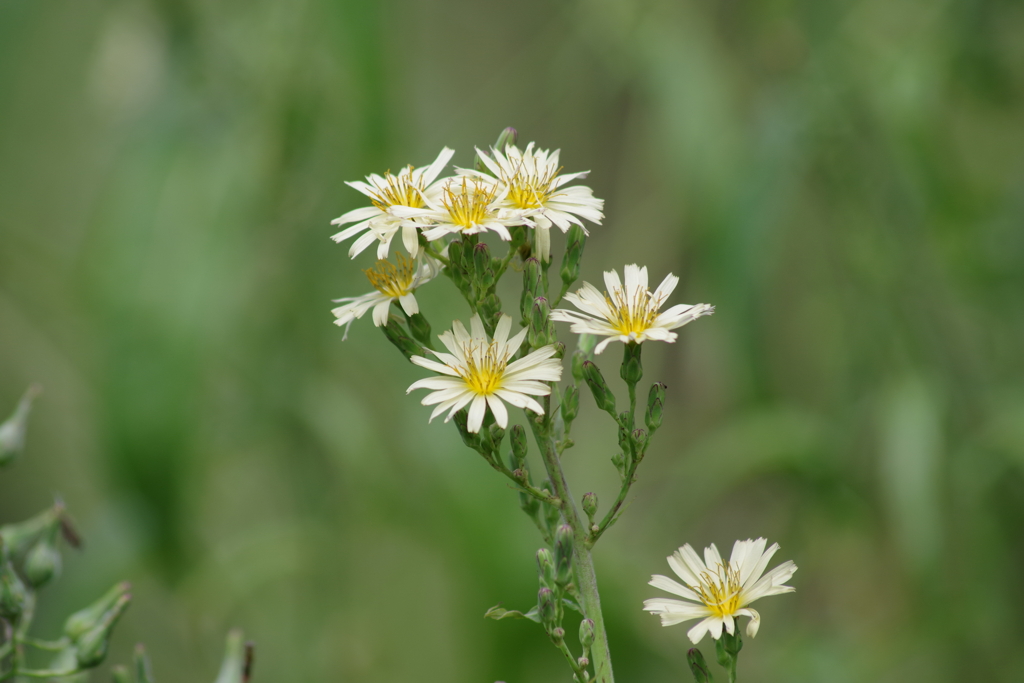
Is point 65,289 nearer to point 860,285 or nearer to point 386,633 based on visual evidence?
point 386,633

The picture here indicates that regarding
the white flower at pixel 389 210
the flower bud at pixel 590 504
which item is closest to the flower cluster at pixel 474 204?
the white flower at pixel 389 210

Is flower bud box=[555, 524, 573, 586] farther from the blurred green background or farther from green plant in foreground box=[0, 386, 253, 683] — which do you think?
the blurred green background

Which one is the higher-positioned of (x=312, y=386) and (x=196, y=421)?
(x=312, y=386)

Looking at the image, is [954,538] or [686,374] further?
[686,374]

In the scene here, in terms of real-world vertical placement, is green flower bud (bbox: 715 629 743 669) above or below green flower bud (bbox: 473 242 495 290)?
below

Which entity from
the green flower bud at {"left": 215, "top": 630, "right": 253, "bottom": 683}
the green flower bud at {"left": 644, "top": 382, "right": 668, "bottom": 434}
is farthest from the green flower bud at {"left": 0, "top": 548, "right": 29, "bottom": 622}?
the green flower bud at {"left": 644, "top": 382, "right": 668, "bottom": 434}

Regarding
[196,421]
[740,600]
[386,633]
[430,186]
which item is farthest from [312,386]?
[740,600]

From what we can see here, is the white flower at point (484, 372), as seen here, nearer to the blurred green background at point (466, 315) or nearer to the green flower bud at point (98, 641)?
the green flower bud at point (98, 641)

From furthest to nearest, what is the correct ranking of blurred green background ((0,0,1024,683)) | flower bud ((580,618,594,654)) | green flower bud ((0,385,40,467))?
blurred green background ((0,0,1024,683))
green flower bud ((0,385,40,467))
flower bud ((580,618,594,654))
